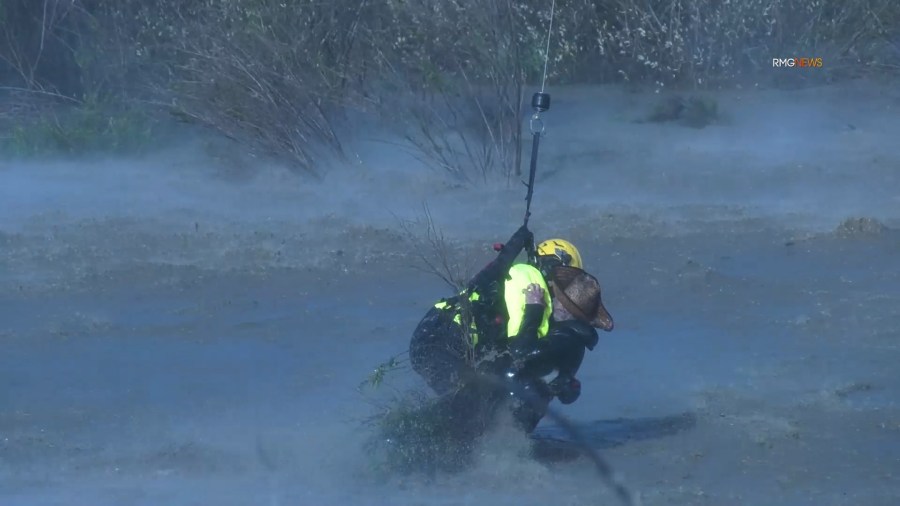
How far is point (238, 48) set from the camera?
17.7 metres

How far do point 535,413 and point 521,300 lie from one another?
603mm

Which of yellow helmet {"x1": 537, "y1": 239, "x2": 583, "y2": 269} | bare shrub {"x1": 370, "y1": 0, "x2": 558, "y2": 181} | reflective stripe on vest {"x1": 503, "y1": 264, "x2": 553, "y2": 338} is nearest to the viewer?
reflective stripe on vest {"x1": 503, "y1": 264, "x2": 553, "y2": 338}

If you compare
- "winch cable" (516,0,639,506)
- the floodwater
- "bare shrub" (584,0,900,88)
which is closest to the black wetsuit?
"winch cable" (516,0,639,506)

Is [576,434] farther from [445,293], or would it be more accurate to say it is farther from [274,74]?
[274,74]

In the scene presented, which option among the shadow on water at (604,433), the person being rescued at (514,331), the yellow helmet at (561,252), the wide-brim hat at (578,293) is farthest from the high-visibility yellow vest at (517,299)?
the shadow on water at (604,433)

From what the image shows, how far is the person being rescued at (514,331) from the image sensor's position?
7.72 meters

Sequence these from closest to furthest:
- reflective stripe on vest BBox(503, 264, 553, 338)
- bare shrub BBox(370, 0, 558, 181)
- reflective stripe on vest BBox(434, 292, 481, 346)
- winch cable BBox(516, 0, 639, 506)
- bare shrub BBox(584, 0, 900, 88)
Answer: winch cable BBox(516, 0, 639, 506) → reflective stripe on vest BBox(503, 264, 553, 338) → reflective stripe on vest BBox(434, 292, 481, 346) → bare shrub BBox(370, 0, 558, 181) → bare shrub BBox(584, 0, 900, 88)

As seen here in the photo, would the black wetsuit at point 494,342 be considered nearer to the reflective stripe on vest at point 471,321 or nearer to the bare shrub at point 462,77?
the reflective stripe on vest at point 471,321

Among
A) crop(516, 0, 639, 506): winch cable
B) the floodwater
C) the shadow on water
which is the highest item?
crop(516, 0, 639, 506): winch cable

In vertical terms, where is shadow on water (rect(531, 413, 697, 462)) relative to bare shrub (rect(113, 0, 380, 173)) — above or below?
above

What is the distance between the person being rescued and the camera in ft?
25.3

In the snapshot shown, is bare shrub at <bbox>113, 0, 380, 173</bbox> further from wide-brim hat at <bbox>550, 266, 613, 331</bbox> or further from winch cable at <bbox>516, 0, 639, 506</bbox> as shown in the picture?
wide-brim hat at <bbox>550, 266, 613, 331</bbox>

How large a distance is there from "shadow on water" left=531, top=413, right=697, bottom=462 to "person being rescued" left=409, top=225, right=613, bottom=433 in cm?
31

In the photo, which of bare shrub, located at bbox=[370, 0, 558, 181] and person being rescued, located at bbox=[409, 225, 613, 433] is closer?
person being rescued, located at bbox=[409, 225, 613, 433]
